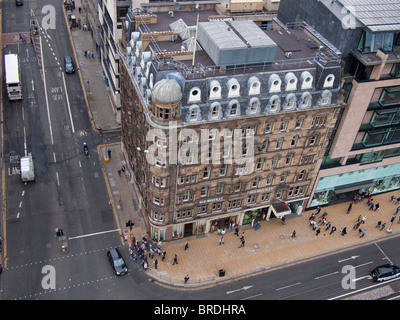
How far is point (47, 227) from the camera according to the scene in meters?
76.4

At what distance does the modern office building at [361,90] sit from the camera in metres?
68.7

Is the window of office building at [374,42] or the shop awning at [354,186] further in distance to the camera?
the shop awning at [354,186]

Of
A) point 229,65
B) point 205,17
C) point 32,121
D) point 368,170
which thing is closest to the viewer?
point 229,65

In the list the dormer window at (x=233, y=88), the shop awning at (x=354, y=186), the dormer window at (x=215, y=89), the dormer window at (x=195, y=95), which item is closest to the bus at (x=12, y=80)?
the dormer window at (x=195, y=95)

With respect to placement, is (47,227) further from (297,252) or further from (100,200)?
(297,252)

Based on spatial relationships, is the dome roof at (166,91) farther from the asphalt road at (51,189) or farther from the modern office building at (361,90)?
the asphalt road at (51,189)

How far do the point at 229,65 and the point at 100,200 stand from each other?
35014 mm

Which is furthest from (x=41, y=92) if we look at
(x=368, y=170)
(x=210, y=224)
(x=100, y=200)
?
(x=368, y=170)

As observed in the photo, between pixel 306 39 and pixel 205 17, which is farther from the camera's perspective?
pixel 205 17

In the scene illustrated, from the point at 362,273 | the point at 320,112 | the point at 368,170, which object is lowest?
the point at 362,273

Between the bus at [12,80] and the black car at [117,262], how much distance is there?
48120mm

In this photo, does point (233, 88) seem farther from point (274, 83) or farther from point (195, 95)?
point (274, 83)

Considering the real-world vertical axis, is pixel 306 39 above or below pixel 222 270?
above

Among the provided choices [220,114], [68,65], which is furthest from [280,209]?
[68,65]
